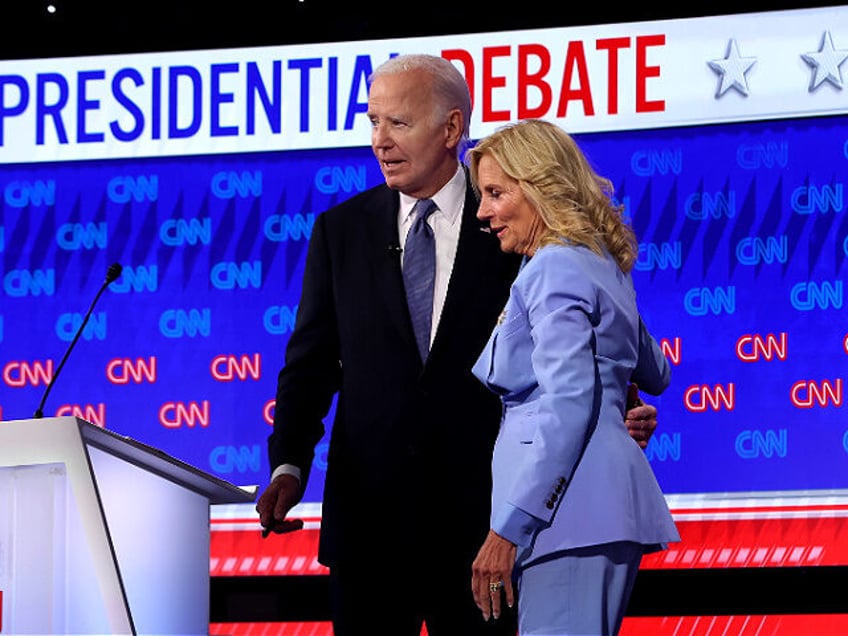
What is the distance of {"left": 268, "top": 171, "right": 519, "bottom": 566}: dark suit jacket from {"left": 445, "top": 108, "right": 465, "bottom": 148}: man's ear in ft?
0.37

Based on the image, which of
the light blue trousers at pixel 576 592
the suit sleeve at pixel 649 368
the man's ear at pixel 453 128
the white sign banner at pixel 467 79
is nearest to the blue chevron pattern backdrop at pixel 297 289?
the white sign banner at pixel 467 79

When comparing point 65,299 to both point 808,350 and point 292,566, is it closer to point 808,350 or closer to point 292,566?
point 292,566

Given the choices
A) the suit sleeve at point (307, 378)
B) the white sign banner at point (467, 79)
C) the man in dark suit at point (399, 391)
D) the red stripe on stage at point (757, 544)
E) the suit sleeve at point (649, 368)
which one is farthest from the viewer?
the white sign banner at point (467, 79)

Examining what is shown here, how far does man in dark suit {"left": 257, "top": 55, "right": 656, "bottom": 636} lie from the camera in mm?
2670

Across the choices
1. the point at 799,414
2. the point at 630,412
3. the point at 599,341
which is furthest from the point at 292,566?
the point at 599,341

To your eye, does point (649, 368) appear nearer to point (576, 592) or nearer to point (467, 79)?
point (576, 592)

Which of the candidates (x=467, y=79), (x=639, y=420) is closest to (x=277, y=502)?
(x=639, y=420)

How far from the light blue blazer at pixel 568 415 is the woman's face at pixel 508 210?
0.09m

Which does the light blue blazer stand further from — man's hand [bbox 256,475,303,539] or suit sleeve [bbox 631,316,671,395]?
man's hand [bbox 256,475,303,539]

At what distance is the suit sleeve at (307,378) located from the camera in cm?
282

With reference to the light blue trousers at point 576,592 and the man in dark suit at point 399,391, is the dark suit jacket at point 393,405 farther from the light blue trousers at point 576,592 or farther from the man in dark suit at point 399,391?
the light blue trousers at point 576,592

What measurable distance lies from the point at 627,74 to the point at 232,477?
5.21 ft

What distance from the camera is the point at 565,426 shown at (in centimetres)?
212

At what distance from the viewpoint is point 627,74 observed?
4.04 m
